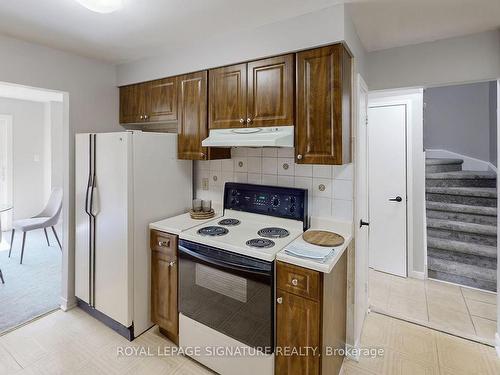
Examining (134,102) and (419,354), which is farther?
(134,102)

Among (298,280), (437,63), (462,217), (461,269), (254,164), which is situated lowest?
(461,269)

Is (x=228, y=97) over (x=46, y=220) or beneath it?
over

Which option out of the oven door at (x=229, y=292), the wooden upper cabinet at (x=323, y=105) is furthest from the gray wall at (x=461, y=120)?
the oven door at (x=229, y=292)

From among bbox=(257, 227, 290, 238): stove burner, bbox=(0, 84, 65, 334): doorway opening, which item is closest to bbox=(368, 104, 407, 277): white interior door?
bbox=(257, 227, 290, 238): stove burner

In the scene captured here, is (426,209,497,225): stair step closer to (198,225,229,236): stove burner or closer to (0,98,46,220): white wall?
(198,225,229,236): stove burner

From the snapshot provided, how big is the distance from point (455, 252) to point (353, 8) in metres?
3.06

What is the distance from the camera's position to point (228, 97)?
2117 mm

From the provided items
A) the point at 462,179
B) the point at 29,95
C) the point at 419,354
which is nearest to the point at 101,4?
the point at 419,354

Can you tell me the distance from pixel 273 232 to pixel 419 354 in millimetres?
1408

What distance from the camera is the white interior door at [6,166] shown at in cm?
468

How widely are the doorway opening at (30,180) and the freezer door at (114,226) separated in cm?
152

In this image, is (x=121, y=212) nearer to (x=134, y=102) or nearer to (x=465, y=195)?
(x=134, y=102)

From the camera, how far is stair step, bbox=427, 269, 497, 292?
2949 mm

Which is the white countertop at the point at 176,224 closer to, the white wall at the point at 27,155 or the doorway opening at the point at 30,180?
the doorway opening at the point at 30,180
